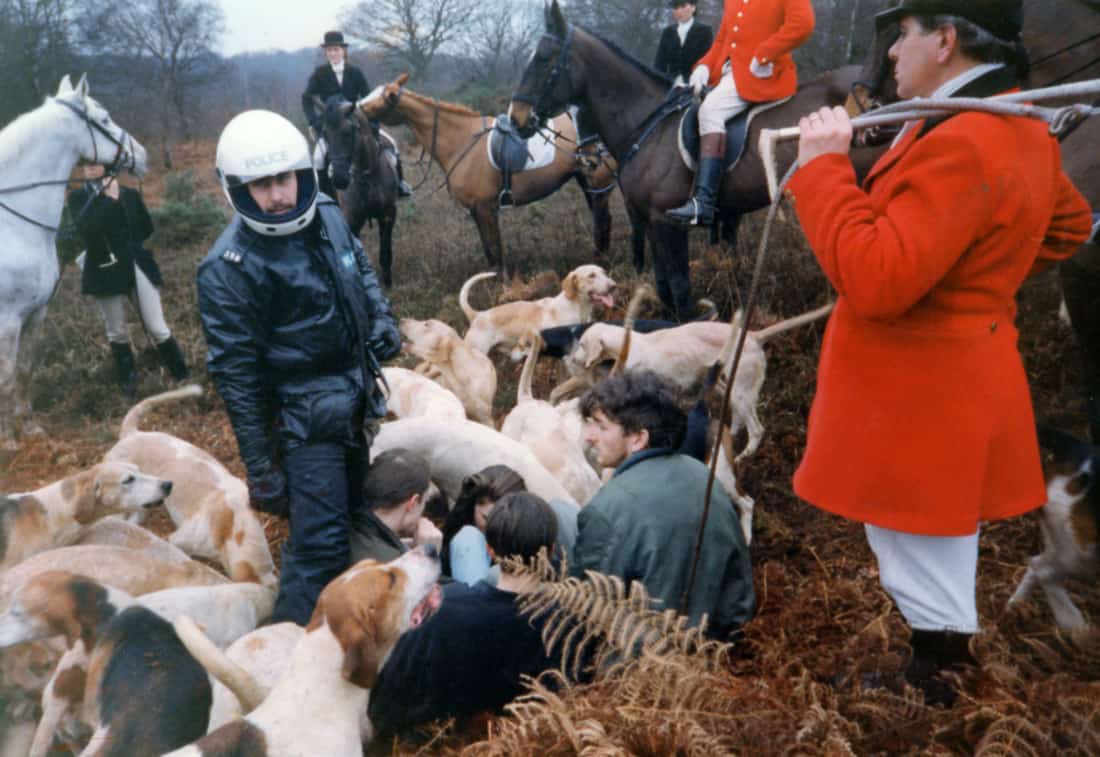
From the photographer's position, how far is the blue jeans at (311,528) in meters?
3.87

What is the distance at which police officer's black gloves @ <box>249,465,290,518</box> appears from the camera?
12.5ft

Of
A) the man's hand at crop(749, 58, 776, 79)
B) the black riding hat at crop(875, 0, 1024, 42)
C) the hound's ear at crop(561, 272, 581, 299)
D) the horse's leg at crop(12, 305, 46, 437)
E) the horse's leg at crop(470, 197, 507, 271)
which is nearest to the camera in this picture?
the black riding hat at crop(875, 0, 1024, 42)

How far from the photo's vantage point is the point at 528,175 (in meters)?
11.1

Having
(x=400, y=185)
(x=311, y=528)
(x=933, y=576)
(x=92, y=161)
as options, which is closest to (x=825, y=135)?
(x=933, y=576)

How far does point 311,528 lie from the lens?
3.88 metres

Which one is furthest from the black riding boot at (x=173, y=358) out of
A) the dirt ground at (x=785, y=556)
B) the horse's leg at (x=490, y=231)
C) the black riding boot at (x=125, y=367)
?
the horse's leg at (x=490, y=231)

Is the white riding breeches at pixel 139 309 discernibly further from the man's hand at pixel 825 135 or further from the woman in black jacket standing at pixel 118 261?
the man's hand at pixel 825 135

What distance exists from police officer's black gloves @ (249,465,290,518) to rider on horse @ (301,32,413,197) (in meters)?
6.02

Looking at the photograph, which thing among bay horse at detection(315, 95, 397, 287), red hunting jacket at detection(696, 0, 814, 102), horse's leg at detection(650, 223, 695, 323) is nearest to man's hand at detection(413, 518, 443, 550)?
horse's leg at detection(650, 223, 695, 323)

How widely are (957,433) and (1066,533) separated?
159 centimetres

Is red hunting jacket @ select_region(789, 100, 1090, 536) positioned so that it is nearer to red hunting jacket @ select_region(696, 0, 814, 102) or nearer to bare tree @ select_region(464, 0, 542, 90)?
red hunting jacket @ select_region(696, 0, 814, 102)

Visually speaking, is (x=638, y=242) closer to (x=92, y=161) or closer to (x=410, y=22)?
(x=410, y=22)

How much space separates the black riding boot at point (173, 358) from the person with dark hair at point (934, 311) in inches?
311

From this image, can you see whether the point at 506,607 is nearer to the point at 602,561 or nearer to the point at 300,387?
the point at 602,561
